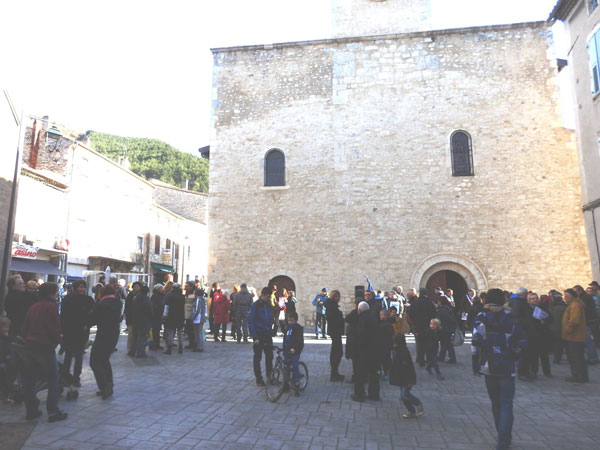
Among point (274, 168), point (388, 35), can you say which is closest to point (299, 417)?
→ point (274, 168)

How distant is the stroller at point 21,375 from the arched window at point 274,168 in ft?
38.4

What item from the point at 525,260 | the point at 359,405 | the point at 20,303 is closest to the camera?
the point at 359,405

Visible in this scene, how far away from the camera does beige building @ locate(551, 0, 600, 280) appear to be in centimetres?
1294

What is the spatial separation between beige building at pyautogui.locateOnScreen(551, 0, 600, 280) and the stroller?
48.0 ft

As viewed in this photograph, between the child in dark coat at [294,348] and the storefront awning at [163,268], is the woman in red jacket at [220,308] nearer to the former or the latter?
the child in dark coat at [294,348]

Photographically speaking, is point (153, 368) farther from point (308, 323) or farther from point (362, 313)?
point (308, 323)

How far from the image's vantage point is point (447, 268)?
15547 millimetres

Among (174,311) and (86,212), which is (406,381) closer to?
(174,311)

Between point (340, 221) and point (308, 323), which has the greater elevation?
point (340, 221)

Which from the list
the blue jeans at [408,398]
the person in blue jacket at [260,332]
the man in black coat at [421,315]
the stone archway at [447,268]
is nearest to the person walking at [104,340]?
the person in blue jacket at [260,332]

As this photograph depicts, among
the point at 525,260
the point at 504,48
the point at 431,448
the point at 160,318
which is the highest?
the point at 504,48

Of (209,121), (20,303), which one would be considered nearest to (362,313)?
(20,303)

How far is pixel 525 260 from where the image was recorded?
1505 centimetres

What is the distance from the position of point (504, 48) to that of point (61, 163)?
21001 millimetres
